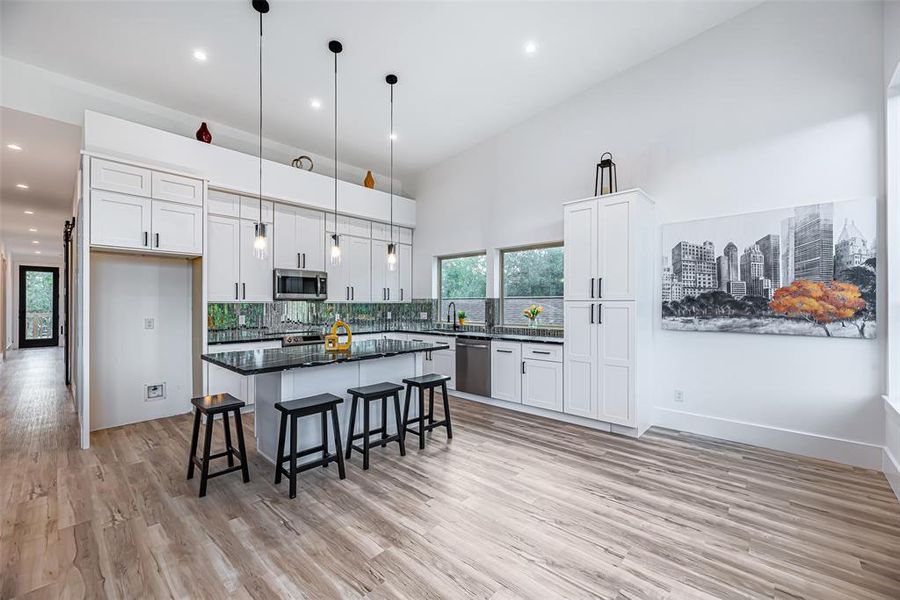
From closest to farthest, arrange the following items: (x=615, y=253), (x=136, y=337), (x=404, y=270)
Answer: (x=615, y=253)
(x=136, y=337)
(x=404, y=270)

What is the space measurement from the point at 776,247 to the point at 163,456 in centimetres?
563

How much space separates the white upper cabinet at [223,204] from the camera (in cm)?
464

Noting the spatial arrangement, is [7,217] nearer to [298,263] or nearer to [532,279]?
[298,263]

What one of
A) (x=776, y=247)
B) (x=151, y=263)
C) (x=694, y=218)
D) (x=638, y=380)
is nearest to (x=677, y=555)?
(x=638, y=380)

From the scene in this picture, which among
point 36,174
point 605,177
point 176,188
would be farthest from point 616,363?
point 36,174

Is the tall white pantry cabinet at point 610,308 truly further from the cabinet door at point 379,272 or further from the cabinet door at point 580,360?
the cabinet door at point 379,272

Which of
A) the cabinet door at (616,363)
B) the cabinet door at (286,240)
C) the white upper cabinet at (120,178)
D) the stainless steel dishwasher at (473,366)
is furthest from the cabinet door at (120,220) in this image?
the cabinet door at (616,363)

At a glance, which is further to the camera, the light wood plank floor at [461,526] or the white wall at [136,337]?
the white wall at [136,337]

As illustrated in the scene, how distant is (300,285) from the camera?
213 inches

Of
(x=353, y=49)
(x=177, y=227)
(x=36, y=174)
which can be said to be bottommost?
(x=177, y=227)

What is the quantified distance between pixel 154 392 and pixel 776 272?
21.1 feet

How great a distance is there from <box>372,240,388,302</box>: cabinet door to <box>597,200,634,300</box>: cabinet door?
11.9ft

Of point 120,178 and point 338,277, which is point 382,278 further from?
point 120,178

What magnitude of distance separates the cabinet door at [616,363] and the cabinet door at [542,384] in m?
0.48
